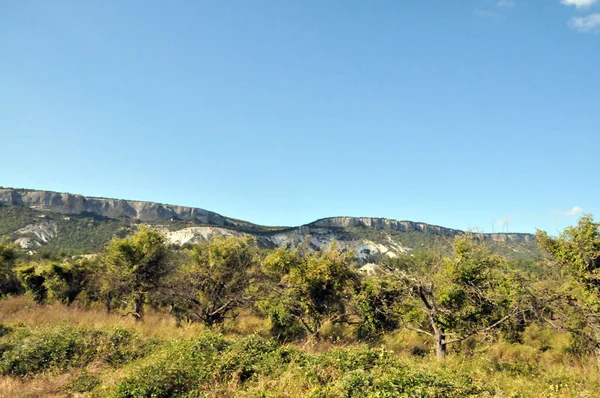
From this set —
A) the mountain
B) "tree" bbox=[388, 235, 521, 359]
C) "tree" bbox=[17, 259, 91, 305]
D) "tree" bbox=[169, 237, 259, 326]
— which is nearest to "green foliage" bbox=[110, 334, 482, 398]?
"tree" bbox=[388, 235, 521, 359]

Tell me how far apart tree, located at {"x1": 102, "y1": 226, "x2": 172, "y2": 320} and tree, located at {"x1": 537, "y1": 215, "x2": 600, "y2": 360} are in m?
18.7

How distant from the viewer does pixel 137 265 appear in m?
18.8

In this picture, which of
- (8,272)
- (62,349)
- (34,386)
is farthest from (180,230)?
(34,386)

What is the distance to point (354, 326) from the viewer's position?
1892 centimetres

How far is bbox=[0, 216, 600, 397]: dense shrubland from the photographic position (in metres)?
7.12

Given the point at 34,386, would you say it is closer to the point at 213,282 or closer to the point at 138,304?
the point at 213,282

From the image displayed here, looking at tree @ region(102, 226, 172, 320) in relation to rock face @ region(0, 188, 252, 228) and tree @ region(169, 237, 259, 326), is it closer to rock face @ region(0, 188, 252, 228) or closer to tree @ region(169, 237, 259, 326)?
tree @ region(169, 237, 259, 326)

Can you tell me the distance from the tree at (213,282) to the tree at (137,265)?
193cm

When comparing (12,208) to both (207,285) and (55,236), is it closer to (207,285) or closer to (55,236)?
(55,236)

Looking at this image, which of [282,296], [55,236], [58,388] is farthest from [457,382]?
[55,236]

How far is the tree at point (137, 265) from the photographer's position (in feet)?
61.8

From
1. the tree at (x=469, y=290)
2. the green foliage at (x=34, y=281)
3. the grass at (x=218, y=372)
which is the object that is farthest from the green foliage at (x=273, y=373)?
the green foliage at (x=34, y=281)

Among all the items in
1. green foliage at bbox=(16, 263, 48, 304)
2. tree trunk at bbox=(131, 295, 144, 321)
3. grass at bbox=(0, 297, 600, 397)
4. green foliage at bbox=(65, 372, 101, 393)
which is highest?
grass at bbox=(0, 297, 600, 397)

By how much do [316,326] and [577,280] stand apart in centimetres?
1131
